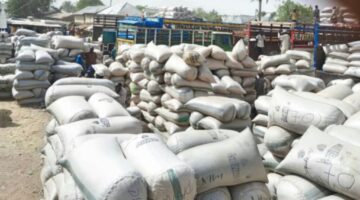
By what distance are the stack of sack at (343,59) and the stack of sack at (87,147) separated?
12.8 ft

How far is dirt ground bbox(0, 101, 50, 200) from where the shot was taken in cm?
414

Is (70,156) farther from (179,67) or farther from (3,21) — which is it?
(3,21)

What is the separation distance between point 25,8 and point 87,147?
54.3m

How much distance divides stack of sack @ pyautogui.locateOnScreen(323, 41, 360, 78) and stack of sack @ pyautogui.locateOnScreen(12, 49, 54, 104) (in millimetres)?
5759

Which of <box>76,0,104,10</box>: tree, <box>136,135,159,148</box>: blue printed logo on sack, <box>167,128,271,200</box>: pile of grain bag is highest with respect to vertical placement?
<box>76,0,104,10</box>: tree

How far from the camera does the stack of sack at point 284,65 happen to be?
7193mm

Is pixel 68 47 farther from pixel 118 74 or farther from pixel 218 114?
pixel 218 114

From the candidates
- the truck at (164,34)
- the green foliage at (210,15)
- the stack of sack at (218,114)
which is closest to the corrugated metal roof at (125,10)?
the green foliage at (210,15)

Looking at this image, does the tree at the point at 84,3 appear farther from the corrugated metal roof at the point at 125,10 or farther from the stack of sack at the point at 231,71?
the stack of sack at the point at 231,71

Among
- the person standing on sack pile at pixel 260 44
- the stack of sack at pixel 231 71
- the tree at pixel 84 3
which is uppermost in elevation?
the tree at pixel 84 3

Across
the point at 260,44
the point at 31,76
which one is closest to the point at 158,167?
the point at 31,76

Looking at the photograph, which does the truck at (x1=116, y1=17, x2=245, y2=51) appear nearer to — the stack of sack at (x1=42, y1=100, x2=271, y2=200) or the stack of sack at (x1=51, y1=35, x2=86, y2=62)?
the stack of sack at (x1=51, y1=35, x2=86, y2=62)

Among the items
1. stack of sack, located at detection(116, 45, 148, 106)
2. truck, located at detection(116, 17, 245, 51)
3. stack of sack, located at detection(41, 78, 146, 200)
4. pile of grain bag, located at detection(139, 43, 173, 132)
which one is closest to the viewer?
stack of sack, located at detection(41, 78, 146, 200)

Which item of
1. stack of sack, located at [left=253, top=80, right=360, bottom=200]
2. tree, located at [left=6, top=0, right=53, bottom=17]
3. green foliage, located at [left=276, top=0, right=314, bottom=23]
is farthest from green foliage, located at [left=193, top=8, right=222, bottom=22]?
stack of sack, located at [left=253, top=80, right=360, bottom=200]
